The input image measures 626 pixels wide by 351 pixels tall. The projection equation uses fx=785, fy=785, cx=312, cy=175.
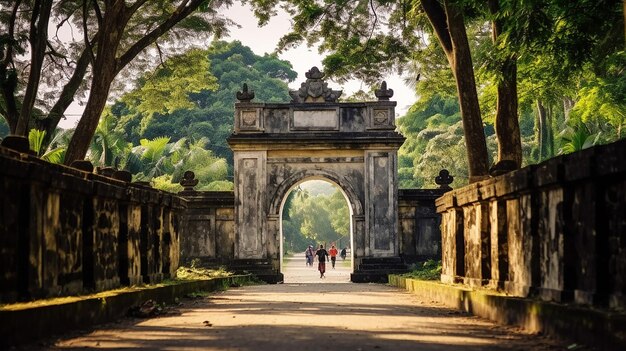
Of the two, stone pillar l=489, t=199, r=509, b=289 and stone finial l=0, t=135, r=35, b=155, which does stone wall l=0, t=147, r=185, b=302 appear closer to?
stone finial l=0, t=135, r=35, b=155

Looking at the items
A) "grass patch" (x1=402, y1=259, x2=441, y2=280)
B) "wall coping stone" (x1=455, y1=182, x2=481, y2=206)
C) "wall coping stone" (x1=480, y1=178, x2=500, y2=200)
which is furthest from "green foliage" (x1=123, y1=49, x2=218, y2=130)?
"wall coping stone" (x1=480, y1=178, x2=500, y2=200)

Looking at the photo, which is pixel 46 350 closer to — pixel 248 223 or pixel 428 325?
pixel 428 325

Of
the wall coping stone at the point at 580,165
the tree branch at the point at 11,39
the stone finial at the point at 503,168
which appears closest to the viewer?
the wall coping stone at the point at 580,165

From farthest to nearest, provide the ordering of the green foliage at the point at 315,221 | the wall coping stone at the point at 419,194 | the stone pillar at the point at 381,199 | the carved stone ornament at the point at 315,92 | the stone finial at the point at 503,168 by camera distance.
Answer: the green foliage at the point at 315,221
the carved stone ornament at the point at 315,92
the wall coping stone at the point at 419,194
the stone pillar at the point at 381,199
the stone finial at the point at 503,168

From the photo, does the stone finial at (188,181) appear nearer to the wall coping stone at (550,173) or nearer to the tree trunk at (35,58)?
the tree trunk at (35,58)

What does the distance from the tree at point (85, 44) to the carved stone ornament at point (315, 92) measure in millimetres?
4112

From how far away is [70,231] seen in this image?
8.13 metres

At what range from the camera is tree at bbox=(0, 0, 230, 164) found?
14883 millimetres

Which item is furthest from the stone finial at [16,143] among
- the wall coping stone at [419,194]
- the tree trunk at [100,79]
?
the wall coping stone at [419,194]

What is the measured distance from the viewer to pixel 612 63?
1523 centimetres

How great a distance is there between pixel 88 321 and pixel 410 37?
49.3 ft

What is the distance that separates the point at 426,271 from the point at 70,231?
1068 cm

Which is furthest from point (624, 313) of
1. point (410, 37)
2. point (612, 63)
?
point (410, 37)

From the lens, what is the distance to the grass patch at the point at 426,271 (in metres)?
15.2
